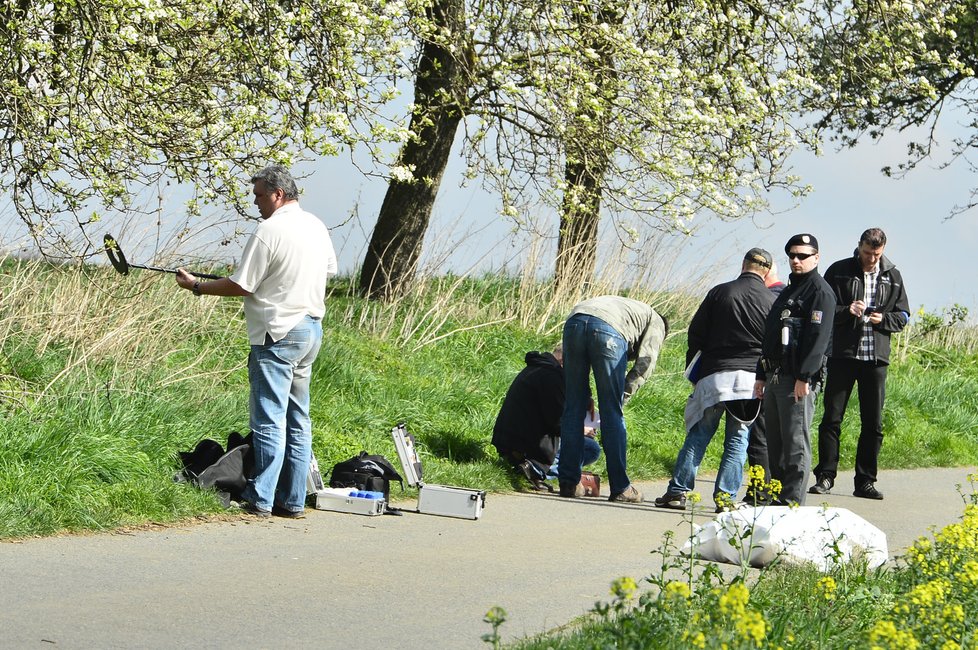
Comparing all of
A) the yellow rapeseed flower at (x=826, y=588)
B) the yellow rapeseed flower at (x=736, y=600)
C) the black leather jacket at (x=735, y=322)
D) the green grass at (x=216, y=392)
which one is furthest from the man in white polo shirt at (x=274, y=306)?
the yellow rapeseed flower at (x=736, y=600)

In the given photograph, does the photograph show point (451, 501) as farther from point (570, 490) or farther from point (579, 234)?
point (579, 234)

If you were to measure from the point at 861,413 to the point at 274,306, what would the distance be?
19.1 ft

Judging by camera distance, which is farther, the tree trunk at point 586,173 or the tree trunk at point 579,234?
the tree trunk at point 579,234

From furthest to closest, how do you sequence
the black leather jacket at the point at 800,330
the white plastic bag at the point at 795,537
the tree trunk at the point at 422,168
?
the tree trunk at the point at 422,168
the black leather jacket at the point at 800,330
the white plastic bag at the point at 795,537

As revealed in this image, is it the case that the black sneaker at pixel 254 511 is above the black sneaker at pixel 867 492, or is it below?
below

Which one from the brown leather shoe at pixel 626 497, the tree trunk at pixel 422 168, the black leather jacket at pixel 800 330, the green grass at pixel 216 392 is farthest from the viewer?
the tree trunk at pixel 422 168

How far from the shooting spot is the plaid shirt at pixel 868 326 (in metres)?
11.2

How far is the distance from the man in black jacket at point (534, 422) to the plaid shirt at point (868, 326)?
108 inches

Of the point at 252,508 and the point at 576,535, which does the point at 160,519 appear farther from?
the point at 576,535

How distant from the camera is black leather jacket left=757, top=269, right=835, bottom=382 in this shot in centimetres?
896

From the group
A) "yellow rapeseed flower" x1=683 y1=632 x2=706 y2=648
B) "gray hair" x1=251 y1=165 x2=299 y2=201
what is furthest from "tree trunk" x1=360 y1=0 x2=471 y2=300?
"yellow rapeseed flower" x1=683 y1=632 x2=706 y2=648

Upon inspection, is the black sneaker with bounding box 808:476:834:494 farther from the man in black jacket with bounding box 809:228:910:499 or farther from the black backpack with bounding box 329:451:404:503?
the black backpack with bounding box 329:451:404:503

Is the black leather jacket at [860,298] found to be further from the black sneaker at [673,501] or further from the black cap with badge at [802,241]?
the black sneaker at [673,501]

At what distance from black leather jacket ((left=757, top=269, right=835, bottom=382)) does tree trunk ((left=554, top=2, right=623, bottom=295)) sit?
18.6ft
